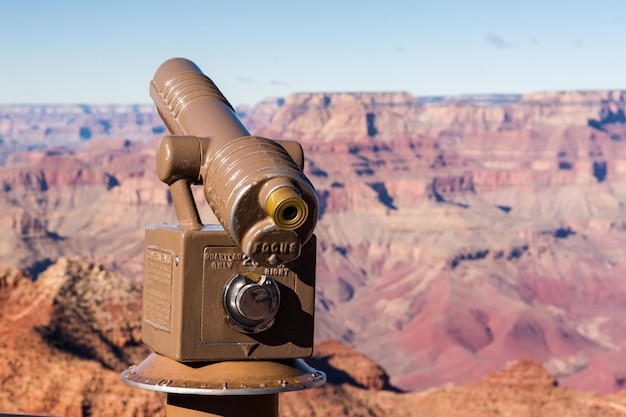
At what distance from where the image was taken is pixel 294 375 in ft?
20.6

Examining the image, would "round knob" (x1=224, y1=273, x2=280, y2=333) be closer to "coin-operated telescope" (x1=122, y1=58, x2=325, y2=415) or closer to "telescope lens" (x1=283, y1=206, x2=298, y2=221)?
"coin-operated telescope" (x1=122, y1=58, x2=325, y2=415)

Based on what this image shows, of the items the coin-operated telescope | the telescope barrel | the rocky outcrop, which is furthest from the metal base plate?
the rocky outcrop

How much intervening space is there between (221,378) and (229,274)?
26.0 inches

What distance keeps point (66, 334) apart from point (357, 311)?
493ft

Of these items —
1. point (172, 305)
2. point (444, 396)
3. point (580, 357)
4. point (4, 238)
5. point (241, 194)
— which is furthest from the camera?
point (4, 238)

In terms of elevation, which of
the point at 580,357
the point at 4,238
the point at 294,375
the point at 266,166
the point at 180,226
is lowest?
the point at 580,357

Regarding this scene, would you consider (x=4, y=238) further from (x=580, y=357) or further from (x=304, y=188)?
(x=304, y=188)

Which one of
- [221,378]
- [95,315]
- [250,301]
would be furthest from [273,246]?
[95,315]

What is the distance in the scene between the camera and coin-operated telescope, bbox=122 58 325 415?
5562 mm

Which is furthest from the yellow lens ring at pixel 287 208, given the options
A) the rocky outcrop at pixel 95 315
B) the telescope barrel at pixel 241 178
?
the rocky outcrop at pixel 95 315

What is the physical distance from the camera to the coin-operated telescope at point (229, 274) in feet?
18.2

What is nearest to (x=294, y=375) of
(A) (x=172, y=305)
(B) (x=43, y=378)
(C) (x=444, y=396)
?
(A) (x=172, y=305)

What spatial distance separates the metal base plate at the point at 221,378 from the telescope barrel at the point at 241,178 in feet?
2.60

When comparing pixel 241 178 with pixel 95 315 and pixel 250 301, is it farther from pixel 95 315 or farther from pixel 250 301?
pixel 95 315
